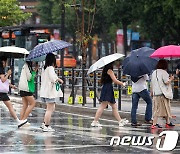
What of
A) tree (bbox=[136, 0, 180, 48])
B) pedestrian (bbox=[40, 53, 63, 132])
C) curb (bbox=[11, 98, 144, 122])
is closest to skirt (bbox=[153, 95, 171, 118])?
curb (bbox=[11, 98, 144, 122])

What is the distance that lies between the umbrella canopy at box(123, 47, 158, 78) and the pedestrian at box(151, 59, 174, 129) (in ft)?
1.75

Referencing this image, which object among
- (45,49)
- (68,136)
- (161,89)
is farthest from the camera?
(161,89)

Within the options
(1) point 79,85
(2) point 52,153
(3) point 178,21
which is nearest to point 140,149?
(2) point 52,153

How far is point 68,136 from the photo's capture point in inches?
677

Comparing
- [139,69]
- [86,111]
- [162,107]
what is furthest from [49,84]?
[86,111]

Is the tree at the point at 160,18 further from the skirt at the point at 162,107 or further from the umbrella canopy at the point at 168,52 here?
the skirt at the point at 162,107

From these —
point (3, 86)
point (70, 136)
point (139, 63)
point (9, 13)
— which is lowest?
point (70, 136)

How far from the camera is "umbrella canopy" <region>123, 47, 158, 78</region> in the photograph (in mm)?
19797

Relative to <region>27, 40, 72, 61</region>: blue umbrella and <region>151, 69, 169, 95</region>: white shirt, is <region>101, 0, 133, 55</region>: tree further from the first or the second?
<region>27, 40, 72, 61</region>: blue umbrella

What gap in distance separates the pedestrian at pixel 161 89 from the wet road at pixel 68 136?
0.48 m

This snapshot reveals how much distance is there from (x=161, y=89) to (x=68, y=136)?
3.19 meters

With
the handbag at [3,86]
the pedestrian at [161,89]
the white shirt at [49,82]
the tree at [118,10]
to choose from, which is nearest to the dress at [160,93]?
the pedestrian at [161,89]

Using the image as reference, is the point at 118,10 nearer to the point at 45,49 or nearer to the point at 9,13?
the point at 9,13

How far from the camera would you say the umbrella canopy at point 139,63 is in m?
19.8
